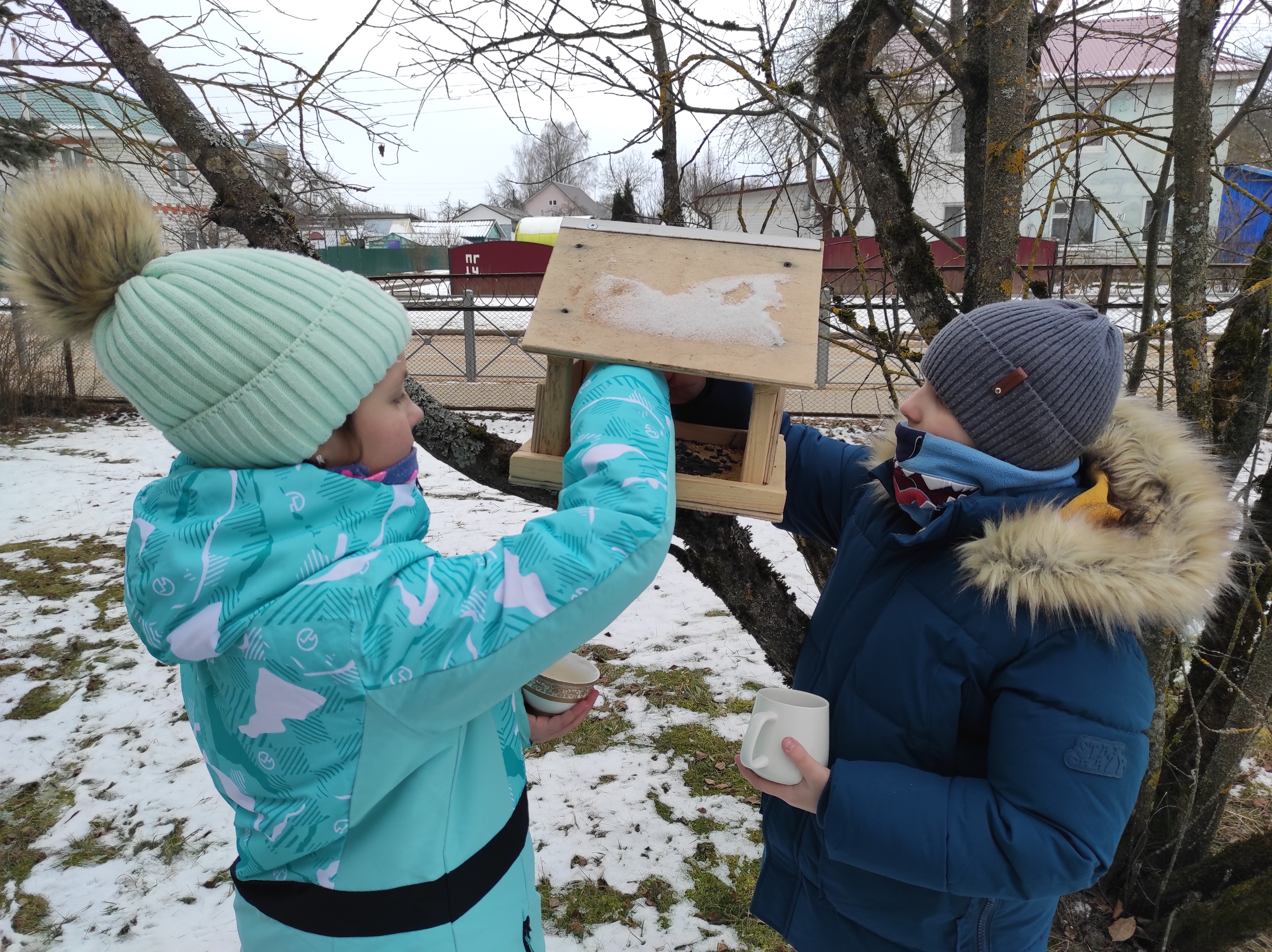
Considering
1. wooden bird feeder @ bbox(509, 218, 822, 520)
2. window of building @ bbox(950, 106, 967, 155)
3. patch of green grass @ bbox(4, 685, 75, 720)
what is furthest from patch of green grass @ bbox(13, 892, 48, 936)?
window of building @ bbox(950, 106, 967, 155)

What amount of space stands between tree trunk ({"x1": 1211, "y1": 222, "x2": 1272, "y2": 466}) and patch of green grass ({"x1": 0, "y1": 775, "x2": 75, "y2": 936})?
12.2ft

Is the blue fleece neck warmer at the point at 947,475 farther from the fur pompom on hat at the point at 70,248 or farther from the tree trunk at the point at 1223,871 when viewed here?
the tree trunk at the point at 1223,871

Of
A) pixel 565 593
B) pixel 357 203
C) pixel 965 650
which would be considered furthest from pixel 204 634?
pixel 357 203

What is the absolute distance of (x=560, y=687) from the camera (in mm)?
1406

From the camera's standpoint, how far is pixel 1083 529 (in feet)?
3.77

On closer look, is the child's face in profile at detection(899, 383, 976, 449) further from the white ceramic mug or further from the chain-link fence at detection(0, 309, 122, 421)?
the chain-link fence at detection(0, 309, 122, 421)

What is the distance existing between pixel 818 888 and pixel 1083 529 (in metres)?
0.78

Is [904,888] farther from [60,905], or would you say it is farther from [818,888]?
[60,905]

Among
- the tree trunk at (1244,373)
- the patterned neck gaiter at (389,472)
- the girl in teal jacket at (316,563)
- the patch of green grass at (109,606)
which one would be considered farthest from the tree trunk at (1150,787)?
the patch of green grass at (109,606)

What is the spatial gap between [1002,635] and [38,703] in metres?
4.12

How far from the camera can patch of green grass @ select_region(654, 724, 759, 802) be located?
9.91 feet

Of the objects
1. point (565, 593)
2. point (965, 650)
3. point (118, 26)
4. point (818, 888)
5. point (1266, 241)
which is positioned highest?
point (118, 26)

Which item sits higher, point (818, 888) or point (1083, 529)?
point (1083, 529)

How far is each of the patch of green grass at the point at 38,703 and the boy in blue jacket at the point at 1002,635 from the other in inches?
142
